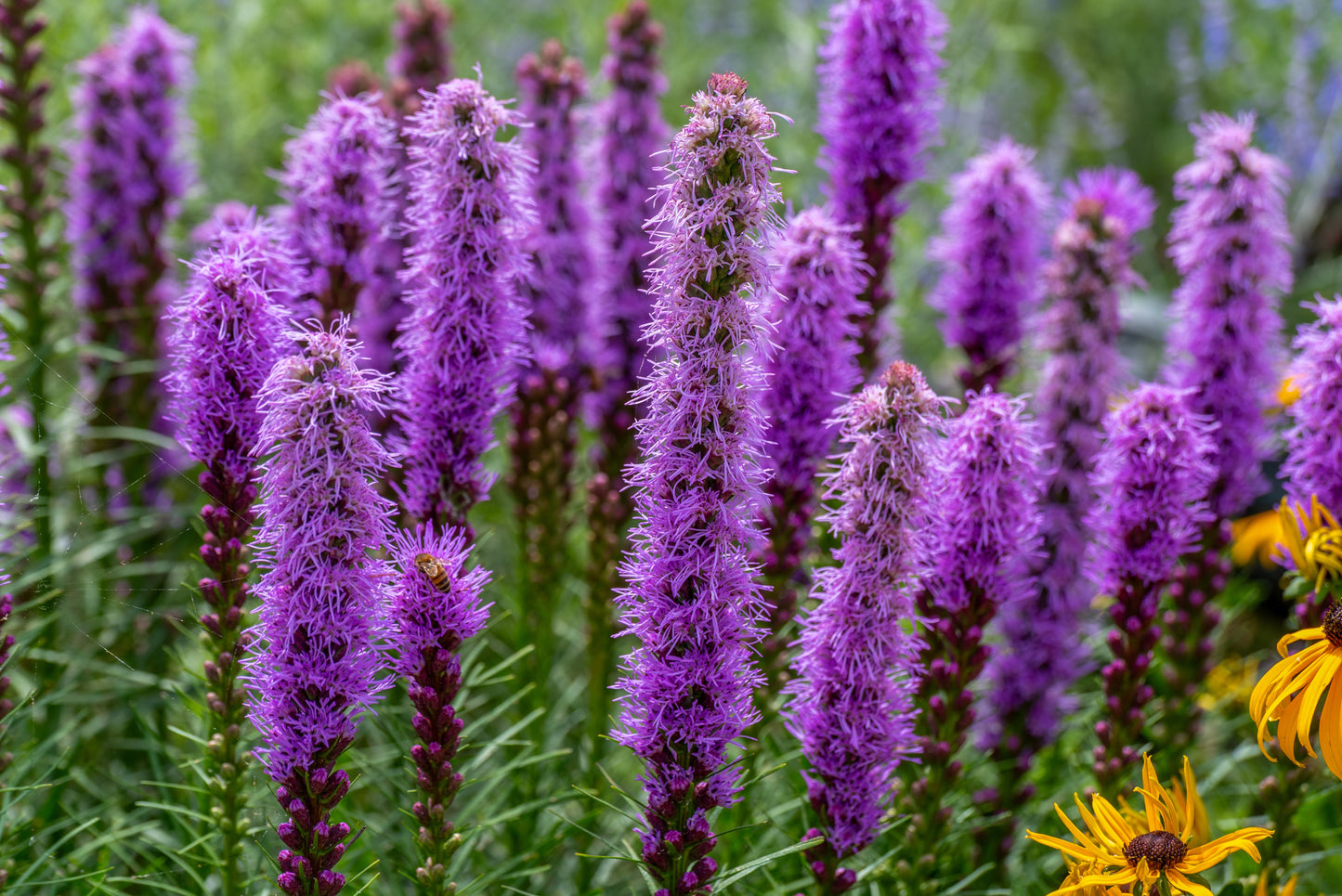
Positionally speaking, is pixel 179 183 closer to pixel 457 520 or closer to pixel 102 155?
pixel 102 155

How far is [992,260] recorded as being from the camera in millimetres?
3562

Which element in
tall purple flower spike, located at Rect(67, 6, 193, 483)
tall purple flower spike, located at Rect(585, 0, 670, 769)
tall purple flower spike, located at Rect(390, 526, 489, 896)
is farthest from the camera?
tall purple flower spike, located at Rect(67, 6, 193, 483)

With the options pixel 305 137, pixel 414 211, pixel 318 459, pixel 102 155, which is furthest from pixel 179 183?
pixel 318 459

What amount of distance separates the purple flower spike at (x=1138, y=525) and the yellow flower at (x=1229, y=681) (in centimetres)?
115

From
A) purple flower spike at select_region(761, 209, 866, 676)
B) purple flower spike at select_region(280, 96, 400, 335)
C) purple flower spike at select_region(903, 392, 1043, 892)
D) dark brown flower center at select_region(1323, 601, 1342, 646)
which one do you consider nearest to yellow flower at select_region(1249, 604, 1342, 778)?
dark brown flower center at select_region(1323, 601, 1342, 646)

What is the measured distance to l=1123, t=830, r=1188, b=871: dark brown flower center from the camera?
7.55 feet

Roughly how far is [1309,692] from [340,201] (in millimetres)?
2511

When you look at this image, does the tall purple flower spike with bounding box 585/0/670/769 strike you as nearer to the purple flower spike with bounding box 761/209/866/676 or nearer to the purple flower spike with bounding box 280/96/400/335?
the purple flower spike with bounding box 761/209/866/676

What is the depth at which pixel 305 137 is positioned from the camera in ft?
10.0

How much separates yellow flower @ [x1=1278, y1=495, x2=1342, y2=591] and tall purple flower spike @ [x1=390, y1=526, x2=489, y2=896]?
1871 mm

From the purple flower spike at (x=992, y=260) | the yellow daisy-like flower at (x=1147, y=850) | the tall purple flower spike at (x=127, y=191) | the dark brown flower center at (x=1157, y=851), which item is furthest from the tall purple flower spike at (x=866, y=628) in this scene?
the tall purple flower spike at (x=127, y=191)

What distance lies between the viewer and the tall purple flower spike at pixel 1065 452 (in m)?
3.37

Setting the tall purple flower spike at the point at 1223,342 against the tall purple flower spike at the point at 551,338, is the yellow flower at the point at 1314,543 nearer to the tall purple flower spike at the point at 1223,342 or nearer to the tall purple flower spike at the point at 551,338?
the tall purple flower spike at the point at 1223,342

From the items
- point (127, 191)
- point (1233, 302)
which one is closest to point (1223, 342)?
point (1233, 302)
